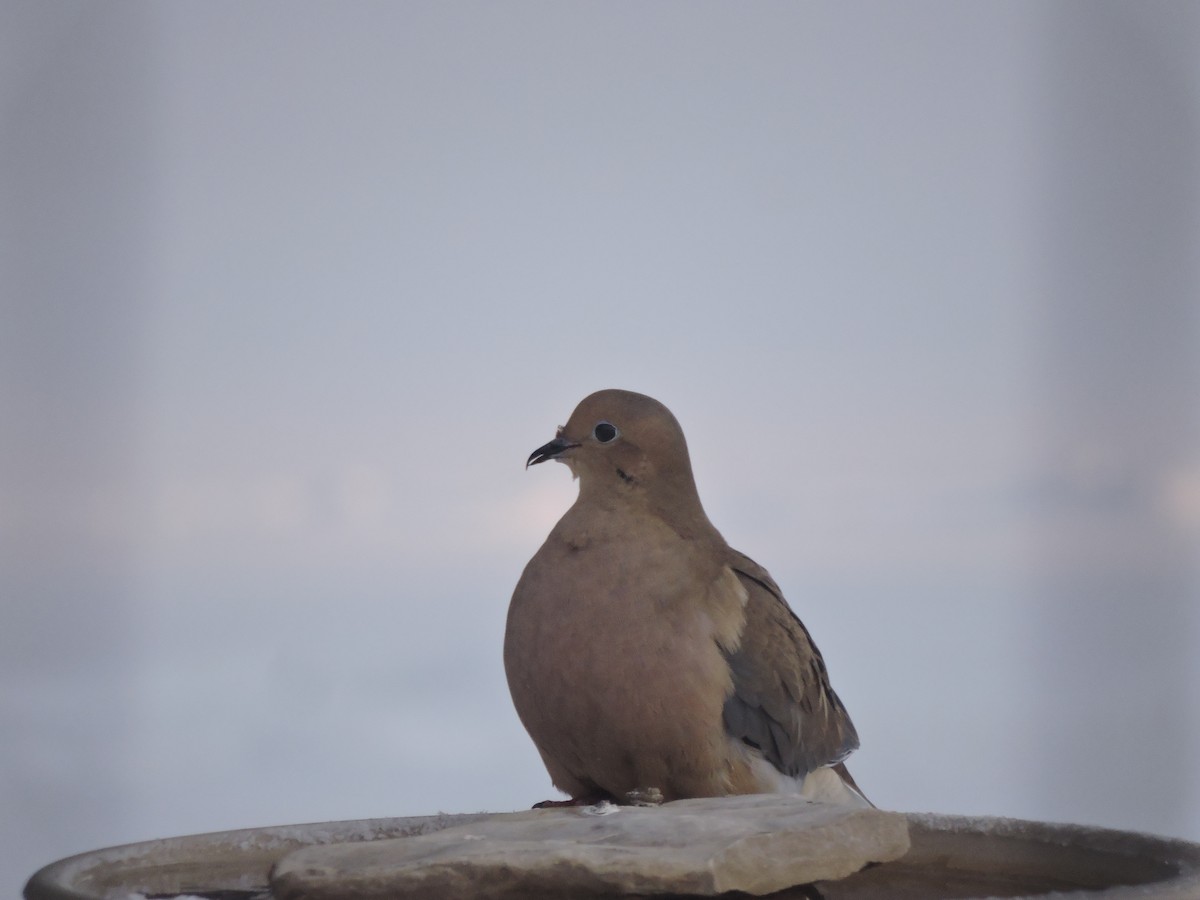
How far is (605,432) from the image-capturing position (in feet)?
6.61

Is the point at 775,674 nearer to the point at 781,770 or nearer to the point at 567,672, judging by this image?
the point at 781,770

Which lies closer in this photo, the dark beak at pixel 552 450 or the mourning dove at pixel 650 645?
the mourning dove at pixel 650 645

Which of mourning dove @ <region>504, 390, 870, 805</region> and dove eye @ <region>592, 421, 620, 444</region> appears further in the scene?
dove eye @ <region>592, 421, 620, 444</region>

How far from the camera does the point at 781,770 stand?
1981mm

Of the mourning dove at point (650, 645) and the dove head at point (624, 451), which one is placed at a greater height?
the dove head at point (624, 451)

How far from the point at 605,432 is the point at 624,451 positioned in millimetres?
41

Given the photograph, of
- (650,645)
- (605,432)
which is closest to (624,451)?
(605,432)

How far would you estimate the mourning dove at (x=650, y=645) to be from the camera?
5.91ft

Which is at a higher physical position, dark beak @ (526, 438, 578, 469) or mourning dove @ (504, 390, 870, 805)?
dark beak @ (526, 438, 578, 469)

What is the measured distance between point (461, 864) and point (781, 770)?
2.96 ft

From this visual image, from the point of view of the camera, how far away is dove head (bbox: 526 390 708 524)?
6.57 feet

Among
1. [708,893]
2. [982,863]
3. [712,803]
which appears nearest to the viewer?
[708,893]

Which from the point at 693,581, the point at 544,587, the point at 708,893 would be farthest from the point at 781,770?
the point at 708,893

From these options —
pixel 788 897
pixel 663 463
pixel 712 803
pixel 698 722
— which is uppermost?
pixel 663 463
